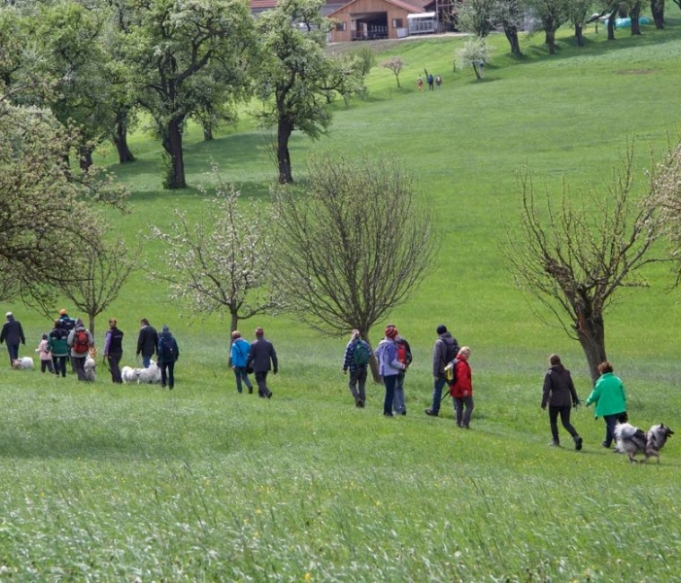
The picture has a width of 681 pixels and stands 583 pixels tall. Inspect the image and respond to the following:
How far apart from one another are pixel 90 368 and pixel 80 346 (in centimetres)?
88

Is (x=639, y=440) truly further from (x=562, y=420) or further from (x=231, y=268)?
(x=231, y=268)

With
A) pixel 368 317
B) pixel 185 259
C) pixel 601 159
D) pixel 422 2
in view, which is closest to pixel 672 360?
pixel 368 317

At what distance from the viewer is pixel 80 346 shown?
98.5ft

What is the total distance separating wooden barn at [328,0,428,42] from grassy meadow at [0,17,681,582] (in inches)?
3281

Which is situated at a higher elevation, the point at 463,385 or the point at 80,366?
the point at 463,385

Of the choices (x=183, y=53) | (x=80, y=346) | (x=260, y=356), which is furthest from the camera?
(x=183, y=53)

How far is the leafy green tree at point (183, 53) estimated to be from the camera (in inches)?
2657

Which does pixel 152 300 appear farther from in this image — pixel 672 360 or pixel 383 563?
pixel 383 563

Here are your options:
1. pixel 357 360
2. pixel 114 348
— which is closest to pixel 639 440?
pixel 357 360

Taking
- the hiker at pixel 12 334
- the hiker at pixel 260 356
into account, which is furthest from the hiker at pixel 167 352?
the hiker at pixel 12 334

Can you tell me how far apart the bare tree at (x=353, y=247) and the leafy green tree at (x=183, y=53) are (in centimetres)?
3642

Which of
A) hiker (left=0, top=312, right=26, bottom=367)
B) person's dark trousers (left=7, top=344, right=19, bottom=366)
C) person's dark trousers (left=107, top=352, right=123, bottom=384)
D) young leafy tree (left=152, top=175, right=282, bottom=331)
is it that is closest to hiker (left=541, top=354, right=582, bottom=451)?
person's dark trousers (left=107, top=352, right=123, bottom=384)

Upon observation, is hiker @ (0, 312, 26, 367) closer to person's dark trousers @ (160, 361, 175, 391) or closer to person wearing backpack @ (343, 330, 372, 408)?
person's dark trousers @ (160, 361, 175, 391)

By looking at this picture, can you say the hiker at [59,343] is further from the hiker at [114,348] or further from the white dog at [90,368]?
the hiker at [114,348]
